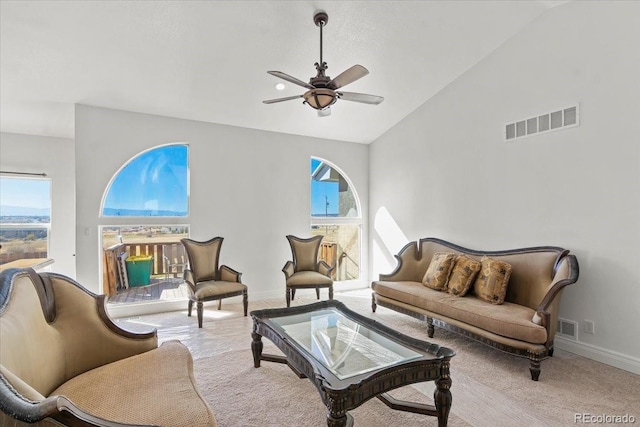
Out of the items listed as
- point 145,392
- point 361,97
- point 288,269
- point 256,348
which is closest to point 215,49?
point 361,97

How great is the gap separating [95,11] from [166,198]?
2494mm

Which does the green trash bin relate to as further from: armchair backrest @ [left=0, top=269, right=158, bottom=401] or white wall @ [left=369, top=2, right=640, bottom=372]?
white wall @ [left=369, top=2, right=640, bottom=372]

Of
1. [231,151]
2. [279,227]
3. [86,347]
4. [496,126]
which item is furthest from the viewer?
[279,227]

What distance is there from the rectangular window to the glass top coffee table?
4374 millimetres

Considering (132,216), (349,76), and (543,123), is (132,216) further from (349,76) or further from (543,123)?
(543,123)

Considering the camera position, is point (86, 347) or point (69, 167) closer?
point (86, 347)

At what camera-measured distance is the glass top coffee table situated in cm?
182

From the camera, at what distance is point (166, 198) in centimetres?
489

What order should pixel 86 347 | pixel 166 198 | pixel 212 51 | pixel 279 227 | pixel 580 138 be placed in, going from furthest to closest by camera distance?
pixel 279 227 → pixel 166 198 → pixel 212 51 → pixel 580 138 → pixel 86 347

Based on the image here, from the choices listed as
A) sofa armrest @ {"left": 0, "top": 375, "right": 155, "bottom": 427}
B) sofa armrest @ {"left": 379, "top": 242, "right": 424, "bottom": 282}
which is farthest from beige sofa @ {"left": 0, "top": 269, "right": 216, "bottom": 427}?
sofa armrest @ {"left": 379, "top": 242, "right": 424, "bottom": 282}

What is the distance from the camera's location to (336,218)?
6113mm

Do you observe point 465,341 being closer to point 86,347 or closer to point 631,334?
point 631,334

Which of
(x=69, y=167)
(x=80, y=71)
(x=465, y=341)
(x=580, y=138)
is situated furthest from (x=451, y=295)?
(x=69, y=167)

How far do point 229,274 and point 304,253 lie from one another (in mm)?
1210
